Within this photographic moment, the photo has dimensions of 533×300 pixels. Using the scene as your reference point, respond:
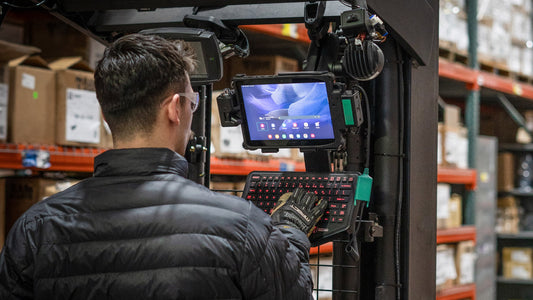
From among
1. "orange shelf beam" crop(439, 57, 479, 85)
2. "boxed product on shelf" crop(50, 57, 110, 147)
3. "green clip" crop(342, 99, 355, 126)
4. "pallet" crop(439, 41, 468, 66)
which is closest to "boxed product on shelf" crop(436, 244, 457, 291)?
"orange shelf beam" crop(439, 57, 479, 85)

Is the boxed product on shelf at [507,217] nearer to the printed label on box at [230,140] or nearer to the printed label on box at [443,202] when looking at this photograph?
the printed label on box at [443,202]

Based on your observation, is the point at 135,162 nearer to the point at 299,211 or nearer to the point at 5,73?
the point at 299,211

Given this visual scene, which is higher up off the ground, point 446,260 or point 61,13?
point 61,13

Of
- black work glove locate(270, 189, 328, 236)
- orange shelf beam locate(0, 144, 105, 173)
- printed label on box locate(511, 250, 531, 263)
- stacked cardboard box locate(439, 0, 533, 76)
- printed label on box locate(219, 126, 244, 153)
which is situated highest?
stacked cardboard box locate(439, 0, 533, 76)

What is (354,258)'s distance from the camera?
214 centimetres

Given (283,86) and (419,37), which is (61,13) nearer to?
(283,86)

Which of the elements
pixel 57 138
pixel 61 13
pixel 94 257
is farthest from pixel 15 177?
pixel 94 257

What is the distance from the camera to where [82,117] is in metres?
3.48

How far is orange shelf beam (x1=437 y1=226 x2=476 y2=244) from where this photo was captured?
219 inches

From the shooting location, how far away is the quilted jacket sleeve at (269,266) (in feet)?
4.93

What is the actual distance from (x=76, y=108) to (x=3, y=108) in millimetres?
384

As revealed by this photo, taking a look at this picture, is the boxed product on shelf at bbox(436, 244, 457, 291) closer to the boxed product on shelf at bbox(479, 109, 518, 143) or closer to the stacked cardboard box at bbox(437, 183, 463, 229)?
the stacked cardboard box at bbox(437, 183, 463, 229)

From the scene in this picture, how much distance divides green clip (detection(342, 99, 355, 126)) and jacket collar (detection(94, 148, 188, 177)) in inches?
28.0

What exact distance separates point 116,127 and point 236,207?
1.14 feet
